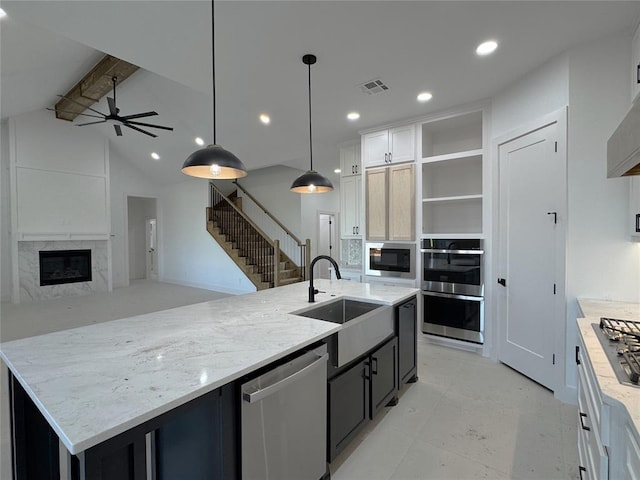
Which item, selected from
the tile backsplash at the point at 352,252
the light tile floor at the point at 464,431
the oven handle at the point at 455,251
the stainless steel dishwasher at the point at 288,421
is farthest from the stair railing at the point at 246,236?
the stainless steel dishwasher at the point at 288,421

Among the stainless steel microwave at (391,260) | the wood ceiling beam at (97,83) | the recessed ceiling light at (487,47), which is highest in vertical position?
the wood ceiling beam at (97,83)

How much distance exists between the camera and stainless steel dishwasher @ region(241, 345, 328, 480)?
1.26m

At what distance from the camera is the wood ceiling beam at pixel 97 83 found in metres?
4.83

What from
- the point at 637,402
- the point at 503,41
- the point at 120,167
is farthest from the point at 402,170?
the point at 120,167

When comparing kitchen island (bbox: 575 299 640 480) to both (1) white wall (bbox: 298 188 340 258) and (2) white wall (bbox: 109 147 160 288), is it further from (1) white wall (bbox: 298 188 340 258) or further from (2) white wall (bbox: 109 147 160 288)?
(2) white wall (bbox: 109 147 160 288)

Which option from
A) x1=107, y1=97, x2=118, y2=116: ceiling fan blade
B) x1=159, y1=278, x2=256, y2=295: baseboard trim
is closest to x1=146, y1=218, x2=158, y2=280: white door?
x1=159, y1=278, x2=256, y2=295: baseboard trim

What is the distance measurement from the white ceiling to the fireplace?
13.7 feet

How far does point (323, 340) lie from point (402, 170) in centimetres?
303

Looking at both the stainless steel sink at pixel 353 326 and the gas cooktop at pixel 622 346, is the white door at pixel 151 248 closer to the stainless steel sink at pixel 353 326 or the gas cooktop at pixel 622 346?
the stainless steel sink at pixel 353 326

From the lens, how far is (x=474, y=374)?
10.4 ft

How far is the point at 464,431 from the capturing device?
226 centimetres

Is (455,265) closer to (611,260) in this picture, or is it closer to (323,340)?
(611,260)

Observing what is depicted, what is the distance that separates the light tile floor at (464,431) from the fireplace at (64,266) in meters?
5.07

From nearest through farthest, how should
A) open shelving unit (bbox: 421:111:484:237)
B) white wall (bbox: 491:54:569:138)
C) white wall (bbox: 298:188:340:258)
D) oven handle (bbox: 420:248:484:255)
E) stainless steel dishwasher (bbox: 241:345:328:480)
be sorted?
1. stainless steel dishwasher (bbox: 241:345:328:480)
2. white wall (bbox: 491:54:569:138)
3. oven handle (bbox: 420:248:484:255)
4. open shelving unit (bbox: 421:111:484:237)
5. white wall (bbox: 298:188:340:258)
